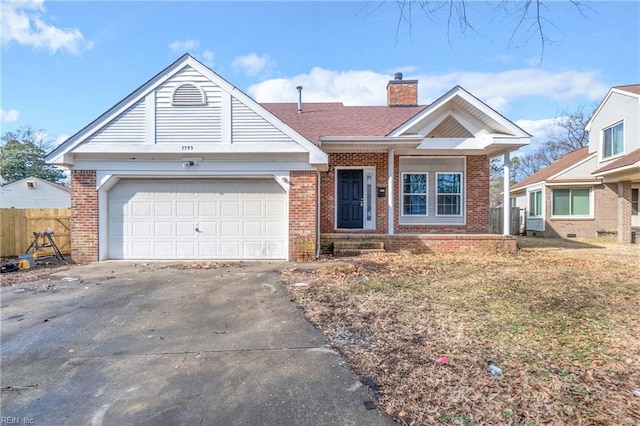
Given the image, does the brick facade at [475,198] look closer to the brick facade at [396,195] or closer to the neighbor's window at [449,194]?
the brick facade at [396,195]

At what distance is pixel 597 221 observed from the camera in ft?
53.9

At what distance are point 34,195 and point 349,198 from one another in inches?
1039

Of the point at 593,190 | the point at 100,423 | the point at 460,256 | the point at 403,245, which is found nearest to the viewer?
the point at 100,423

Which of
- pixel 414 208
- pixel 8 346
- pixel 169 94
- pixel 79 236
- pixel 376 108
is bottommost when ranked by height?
pixel 8 346

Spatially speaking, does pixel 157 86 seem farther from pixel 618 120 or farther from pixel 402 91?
pixel 618 120

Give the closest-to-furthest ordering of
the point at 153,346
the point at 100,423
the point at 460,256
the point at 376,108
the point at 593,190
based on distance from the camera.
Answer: the point at 100,423, the point at 153,346, the point at 460,256, the point at 376,108, the point at 593,190

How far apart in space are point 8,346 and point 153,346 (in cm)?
176

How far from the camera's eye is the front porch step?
383 inches

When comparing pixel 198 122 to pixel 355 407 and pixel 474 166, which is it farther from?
pixel 474 166

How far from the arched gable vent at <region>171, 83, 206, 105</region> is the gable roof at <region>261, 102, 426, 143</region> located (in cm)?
310

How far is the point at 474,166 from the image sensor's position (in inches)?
490

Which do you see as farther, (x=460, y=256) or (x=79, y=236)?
(x=460, y=256)

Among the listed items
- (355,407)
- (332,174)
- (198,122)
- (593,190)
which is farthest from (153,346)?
(593,190)

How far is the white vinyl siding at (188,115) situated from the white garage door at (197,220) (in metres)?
1.23
